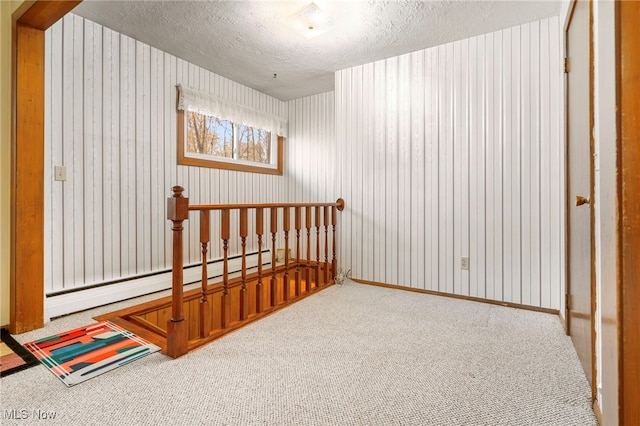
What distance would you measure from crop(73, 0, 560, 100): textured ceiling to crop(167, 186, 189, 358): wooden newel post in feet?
5.06

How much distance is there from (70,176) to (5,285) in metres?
0.85

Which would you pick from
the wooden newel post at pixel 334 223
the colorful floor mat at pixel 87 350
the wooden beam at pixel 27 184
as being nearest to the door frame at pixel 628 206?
the colorful floor mat at pixel 87 350

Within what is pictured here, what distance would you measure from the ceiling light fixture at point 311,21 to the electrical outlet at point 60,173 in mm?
2049

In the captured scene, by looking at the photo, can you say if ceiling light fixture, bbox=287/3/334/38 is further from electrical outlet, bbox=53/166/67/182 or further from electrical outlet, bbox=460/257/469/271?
electrical outlet, bbox=460/257/469/271

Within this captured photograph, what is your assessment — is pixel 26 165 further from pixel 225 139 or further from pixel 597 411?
pixel 597 411

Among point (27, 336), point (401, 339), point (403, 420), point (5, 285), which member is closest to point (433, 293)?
point (401, 339)

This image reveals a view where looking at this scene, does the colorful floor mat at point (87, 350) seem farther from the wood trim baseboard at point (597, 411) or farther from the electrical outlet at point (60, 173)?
the wood trim baseboard at point (597, 411)

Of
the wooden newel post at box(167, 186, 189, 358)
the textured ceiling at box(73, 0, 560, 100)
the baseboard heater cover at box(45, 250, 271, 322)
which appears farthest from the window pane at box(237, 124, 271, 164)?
the wooden newel post at box(167, 186, 189, 358)

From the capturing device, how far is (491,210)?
2.62 metres

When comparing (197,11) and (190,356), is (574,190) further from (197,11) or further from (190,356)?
(197,11)

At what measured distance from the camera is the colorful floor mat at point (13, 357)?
1595 mm

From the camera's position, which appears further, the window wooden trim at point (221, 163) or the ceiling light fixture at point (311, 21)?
the window wooden trim at point (221, 163)

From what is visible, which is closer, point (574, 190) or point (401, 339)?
point (574, 190)

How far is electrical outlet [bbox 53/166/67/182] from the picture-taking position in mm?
2326
